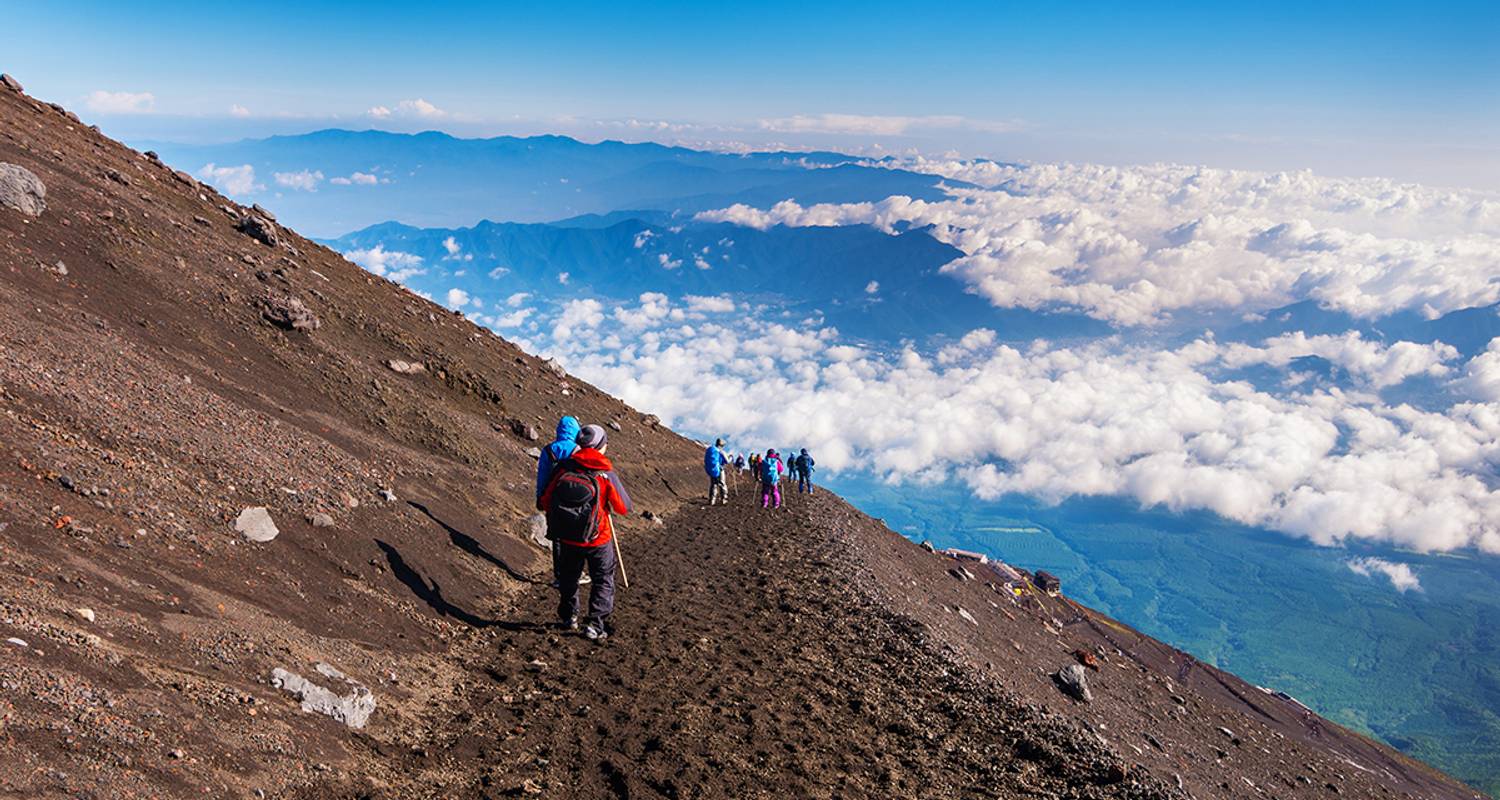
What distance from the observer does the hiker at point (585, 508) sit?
10398 mm

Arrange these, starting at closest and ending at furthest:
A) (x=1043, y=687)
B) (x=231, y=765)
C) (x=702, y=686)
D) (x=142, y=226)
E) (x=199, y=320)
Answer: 1. (x=231, y=765)
2. (x=702, y=686)
3. (x=1043, y=687)
4. (x=199, y=320)
5. (x=142, y=226)

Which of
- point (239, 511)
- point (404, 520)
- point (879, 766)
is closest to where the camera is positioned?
point (879, 766)

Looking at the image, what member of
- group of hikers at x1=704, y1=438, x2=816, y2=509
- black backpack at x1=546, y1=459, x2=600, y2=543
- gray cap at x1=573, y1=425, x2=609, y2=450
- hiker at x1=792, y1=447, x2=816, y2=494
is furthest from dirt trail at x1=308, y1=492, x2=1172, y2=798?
hiker at x1=792, y1=447, x2=816, y2=494

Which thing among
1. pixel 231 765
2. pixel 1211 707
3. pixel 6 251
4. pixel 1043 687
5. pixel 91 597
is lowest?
pixel 1211 707

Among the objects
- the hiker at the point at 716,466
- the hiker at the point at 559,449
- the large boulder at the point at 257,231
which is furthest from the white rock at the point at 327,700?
the large boulder at the point at 257,231

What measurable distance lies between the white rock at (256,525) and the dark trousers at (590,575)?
182 inches

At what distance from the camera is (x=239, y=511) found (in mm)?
11180

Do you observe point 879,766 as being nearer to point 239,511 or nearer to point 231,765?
point 231,765

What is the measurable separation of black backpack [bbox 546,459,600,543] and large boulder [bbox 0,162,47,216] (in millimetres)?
19180

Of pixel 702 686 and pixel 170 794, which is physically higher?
pixel 170 794

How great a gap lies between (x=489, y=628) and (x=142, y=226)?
20345mm

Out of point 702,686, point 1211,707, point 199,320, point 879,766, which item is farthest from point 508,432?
point 1211,707

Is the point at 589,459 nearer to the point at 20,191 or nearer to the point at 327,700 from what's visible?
the point at 327,700

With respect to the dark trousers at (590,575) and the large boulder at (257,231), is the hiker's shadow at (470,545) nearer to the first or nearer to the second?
the dark trousers at (590,575)
